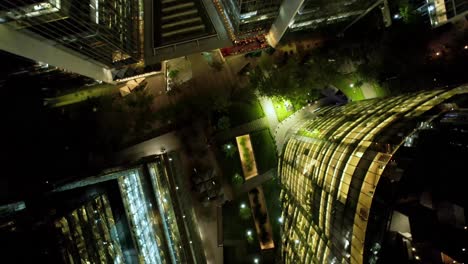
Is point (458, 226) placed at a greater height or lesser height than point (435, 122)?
lesser

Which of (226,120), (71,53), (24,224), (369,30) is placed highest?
(71,53)

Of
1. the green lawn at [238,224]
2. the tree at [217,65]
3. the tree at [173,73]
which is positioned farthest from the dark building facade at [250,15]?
the green lawn at [238,224]

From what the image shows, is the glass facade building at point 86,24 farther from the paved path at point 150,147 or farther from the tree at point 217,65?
the paved path at point 150,147

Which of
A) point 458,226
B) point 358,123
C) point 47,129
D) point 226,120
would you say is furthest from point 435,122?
point 47,129

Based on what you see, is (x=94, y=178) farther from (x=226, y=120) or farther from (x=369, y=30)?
(x=369, y=30)

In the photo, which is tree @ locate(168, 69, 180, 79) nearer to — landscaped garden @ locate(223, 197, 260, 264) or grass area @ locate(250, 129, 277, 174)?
grass area @ locate(250, 129, 277, 174)

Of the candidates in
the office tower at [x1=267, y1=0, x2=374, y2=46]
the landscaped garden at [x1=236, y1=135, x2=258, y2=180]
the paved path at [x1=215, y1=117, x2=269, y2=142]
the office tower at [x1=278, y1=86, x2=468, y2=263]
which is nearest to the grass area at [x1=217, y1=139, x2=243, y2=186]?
the landscaped garden at [x1=236, y1=135, x2=258, y2=180]
